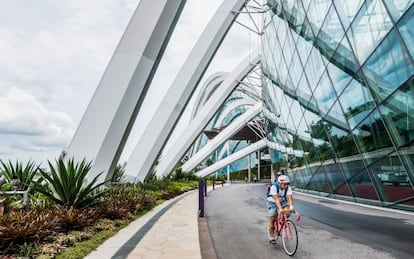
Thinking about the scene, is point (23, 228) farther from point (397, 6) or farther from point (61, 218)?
point (397, 6)

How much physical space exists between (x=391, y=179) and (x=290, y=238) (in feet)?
23.9

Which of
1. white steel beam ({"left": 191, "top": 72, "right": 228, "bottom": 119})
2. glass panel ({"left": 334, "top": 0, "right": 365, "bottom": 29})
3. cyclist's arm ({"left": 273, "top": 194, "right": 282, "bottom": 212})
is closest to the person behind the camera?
cyclist's arm ({"left": 273, "top": 194, "right": 282, "bottom": 212})

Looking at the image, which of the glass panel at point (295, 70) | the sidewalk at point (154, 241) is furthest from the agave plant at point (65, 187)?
the glass panel at point (295, 70)

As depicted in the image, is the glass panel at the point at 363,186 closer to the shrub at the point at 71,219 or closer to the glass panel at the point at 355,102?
the glass panel at the point at 355,102

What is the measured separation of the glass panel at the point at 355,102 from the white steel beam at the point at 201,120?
17.2 meters

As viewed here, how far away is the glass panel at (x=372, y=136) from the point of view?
1112 centimetres

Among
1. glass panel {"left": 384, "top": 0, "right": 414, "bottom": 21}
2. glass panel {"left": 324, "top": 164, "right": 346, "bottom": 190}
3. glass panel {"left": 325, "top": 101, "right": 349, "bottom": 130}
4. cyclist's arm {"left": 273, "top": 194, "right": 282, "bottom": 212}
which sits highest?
glass panel {"left": 384, "top": 0, "right": 414, "bottom": 21}

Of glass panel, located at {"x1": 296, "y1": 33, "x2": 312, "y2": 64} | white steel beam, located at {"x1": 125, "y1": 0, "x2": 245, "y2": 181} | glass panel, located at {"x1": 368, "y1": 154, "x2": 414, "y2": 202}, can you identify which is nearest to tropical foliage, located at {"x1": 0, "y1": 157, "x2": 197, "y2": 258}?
white steel beam, located at {"x1": 125, "y1": 0, "x2": 245, "y2": 181}

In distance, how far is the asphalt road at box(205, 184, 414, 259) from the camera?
5.78 meters

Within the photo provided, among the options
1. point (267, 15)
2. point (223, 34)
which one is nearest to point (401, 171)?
point (223, 34)

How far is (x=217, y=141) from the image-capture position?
42031 mm

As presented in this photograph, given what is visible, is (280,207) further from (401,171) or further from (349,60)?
(349,60)

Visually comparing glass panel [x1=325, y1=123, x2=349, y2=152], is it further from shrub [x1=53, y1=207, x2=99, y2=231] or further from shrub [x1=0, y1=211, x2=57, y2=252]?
shrub [x1=0, y1=211, x2=57, y2=252]

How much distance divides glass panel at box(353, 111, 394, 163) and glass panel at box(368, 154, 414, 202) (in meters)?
0.36
